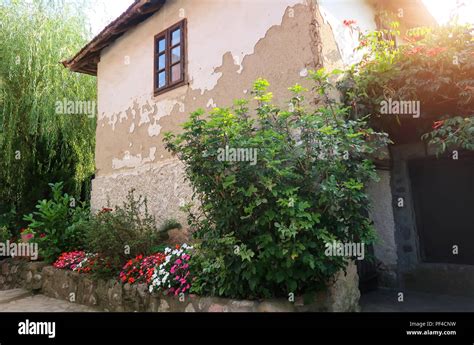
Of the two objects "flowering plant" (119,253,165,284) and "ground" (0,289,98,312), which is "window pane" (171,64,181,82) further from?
"ground" (0,289,98,312)

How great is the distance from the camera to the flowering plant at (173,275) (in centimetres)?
397

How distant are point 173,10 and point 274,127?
3.99m

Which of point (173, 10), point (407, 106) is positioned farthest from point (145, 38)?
point (407, 106)

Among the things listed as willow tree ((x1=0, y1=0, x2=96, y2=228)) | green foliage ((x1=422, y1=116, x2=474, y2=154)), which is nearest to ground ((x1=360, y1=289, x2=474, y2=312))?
green foliage ((x1=422, y1=116, x2=474, y2=154))

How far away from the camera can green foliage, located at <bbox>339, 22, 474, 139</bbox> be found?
3859 mm

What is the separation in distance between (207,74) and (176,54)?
105 centimetres

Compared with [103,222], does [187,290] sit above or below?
below

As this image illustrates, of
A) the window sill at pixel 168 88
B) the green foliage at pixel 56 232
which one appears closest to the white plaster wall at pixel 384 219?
the window sill at pixel 168 88

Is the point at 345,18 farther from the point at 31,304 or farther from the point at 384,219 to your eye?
the point at 31,304

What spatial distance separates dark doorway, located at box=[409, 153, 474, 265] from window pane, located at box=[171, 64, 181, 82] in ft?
13.3

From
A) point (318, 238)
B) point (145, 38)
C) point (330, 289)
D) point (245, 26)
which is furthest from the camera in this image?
point (145, 38)

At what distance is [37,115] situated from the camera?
26.6ft

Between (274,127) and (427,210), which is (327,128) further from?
Answer: (427,210)

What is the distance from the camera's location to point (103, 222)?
221 inches
